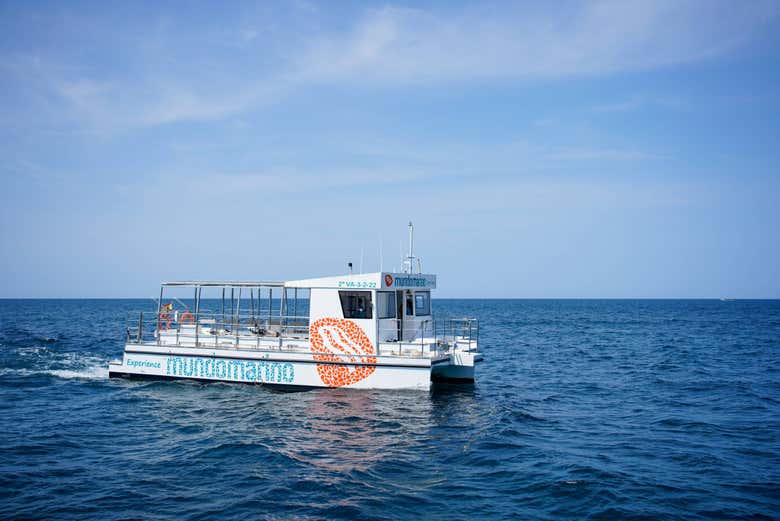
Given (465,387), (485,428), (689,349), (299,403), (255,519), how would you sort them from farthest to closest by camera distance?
(689,349) → (465,387) → (299,403) → (485,428) → (255,519)

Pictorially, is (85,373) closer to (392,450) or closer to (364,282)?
(364,282)

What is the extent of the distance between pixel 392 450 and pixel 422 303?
30.0 ft

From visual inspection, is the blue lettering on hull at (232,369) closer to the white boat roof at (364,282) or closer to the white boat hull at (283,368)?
the white boat hull at (283,368)

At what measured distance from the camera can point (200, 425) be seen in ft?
52.7

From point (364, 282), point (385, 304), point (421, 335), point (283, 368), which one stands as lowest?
point (283, 368)

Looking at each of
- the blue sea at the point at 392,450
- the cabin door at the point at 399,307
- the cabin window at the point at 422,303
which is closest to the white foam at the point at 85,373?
the blue sea at the point at 392,450

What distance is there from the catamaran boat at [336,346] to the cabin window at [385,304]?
0.11ft

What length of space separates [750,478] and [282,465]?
9869 millimetres

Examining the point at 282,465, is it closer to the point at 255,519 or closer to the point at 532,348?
the point at 255,519

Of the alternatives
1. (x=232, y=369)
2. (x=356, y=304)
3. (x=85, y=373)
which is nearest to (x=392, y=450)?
(x=356, y=304)

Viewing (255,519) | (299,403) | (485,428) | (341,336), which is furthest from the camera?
(341,336)

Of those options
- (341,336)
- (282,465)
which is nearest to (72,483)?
(282,465)

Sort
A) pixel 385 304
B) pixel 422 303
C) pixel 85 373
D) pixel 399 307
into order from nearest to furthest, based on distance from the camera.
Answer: pixel 385 304, pixel 399 307, pixel 422 303, pixel 85 373

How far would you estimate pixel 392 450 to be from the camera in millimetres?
13742
